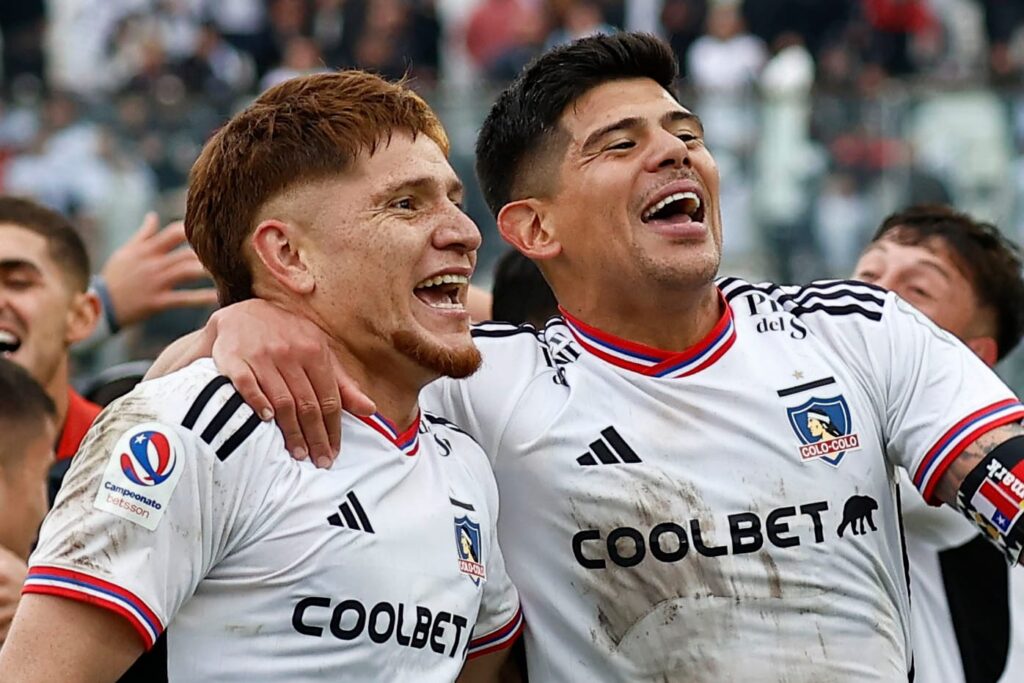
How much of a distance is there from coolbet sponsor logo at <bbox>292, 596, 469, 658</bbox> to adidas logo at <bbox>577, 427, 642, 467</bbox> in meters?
0.64

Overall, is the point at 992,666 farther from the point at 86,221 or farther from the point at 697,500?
the point at 86,221

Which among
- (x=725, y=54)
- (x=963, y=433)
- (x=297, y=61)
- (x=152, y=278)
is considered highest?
(x=963, y=433)

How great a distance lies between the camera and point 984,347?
235 inches

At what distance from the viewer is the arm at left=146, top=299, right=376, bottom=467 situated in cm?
385

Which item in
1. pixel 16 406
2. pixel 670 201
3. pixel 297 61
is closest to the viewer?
pixel 670 201

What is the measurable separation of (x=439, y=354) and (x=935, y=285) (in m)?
2.39

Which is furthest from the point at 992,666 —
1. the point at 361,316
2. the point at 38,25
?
the point at 38,25

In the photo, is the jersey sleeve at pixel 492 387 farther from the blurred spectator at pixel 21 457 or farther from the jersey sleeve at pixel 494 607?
the blurred spectator at pixel 21 457

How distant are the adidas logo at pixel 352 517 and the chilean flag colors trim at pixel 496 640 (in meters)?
0.61

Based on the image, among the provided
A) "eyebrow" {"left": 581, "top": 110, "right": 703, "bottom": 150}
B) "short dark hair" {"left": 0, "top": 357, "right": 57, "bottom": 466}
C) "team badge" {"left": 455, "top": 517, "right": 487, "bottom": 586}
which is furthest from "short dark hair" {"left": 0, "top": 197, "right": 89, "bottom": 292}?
"team badge" {"left": 455, "top": 517, "right": 487, "bottom": 586}

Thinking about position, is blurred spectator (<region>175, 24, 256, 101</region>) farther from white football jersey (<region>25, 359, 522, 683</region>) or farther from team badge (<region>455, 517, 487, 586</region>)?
white football jersey (<region>25, 359, 522, 683</region>)

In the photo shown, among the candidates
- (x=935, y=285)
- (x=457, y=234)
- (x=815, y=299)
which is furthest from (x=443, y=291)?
(x=935, y=285)

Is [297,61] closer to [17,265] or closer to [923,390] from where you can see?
[17,265]

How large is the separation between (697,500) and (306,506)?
3.64 feet
